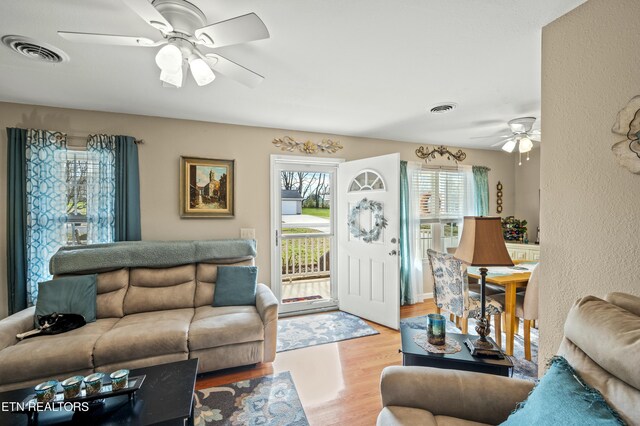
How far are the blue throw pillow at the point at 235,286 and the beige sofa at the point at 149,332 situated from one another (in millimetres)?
78

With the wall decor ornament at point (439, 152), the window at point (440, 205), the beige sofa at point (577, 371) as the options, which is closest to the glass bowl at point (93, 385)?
the beige sofa at point (577, 371)

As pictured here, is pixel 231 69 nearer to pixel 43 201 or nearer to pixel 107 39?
pixel 107 39

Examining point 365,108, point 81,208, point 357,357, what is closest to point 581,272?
point 357,357

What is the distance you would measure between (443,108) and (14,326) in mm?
3960

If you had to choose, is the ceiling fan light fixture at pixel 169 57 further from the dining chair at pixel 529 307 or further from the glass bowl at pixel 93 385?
the dining chair at pixel 529 307

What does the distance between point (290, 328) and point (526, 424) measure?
2.58m

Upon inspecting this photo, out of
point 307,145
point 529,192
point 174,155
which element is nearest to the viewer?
point 174,155

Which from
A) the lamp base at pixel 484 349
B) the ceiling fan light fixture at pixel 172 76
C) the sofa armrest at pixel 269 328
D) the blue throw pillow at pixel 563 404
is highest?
the ceiling fan light fixture at pixel 172 76

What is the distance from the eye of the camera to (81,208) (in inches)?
107

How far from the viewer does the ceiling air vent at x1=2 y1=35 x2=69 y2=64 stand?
5.33ft

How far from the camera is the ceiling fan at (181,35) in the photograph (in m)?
1.23

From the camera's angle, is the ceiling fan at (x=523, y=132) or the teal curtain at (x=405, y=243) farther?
the teal curtain at (x=405, y=243)

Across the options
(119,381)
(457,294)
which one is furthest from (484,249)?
(119,381)

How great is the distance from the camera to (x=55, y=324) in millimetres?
2107
